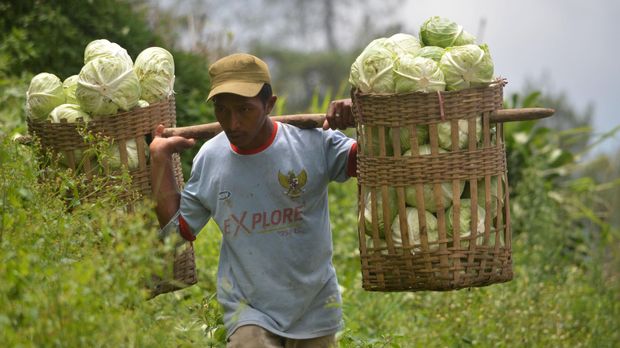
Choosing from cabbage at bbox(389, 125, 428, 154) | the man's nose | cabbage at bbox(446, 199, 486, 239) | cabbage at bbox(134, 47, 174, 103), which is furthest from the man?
cabbage at bbox(446, 199, 486, 239)

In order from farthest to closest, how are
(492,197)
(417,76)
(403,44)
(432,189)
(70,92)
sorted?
1. (70,92)
2. (403,44)
3. (492,197)
4. (432,189)
5. (417,76)

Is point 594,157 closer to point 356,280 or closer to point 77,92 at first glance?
point 356,280

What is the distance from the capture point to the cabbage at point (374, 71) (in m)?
4.55

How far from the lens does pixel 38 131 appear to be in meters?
5.04

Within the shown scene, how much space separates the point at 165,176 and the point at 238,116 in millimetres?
546

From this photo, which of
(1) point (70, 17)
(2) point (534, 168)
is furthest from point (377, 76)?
(2) point (534, 168)

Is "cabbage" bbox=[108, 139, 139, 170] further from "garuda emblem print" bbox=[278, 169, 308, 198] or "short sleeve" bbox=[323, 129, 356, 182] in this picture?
"short sleeve" bbox=[323, 129, 356, 182]

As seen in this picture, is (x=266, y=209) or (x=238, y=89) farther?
(x=266, y=209)

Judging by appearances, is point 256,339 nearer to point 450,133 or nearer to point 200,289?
point 450,133

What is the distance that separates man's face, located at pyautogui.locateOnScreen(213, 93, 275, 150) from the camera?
4.59 metres

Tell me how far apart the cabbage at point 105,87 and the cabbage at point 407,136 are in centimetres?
129

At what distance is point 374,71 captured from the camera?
15.0ft

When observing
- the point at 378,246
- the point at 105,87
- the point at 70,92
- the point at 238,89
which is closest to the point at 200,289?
the point at 70,92

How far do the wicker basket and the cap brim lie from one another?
43cm
